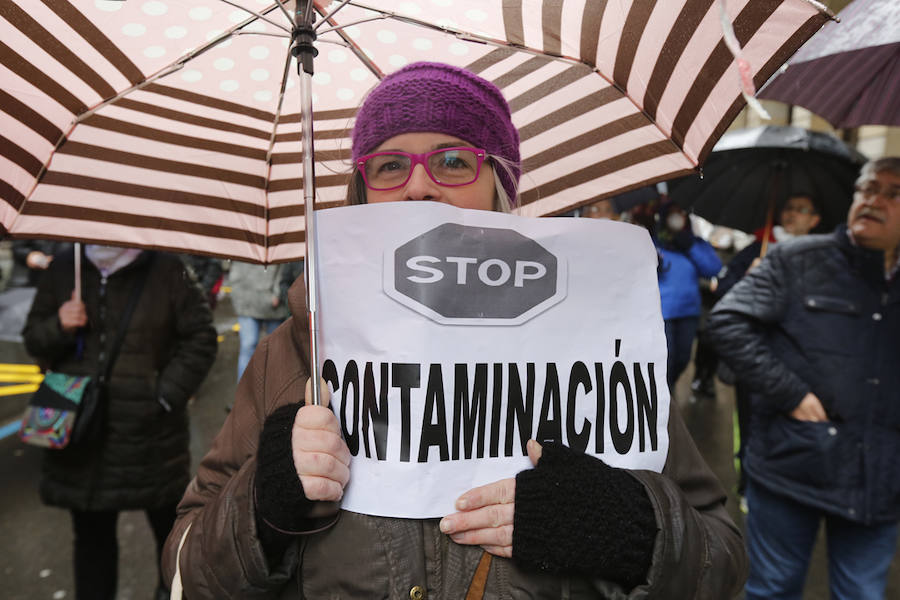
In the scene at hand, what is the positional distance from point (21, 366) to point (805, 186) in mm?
9008

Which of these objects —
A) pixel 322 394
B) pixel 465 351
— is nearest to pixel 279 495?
pixel 322 394

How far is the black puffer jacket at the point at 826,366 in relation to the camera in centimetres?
220

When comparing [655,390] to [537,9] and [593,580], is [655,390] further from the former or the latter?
[537,9]

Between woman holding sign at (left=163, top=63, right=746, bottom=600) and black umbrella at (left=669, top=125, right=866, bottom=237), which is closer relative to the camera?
woman holding sign at (left=163, top=63, right=746, bottom=600)

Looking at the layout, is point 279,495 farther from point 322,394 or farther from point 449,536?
point 449,536

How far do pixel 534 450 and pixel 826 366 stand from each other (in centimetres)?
177

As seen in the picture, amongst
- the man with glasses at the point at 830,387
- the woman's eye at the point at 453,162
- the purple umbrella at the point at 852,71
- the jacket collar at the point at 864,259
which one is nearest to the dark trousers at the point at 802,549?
the man with glasses at the point at 830,387

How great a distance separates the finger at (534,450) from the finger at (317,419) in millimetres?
375

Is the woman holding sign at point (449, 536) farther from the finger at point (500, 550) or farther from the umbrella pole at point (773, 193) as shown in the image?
the umbrella pole at point (773, 193)

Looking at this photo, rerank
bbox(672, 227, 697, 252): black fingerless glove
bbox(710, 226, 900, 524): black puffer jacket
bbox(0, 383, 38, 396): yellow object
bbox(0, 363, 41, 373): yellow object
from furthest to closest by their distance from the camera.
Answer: bbox(0, 363, 41, 373): yellow object < bbox(0, 383, 38, 396): yellow object < bbox(672, 227, 697, 252): black fingerless glove < bbox(710, 226, 900, 524): black puffer jacket

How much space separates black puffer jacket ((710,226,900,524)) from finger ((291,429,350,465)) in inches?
77.7

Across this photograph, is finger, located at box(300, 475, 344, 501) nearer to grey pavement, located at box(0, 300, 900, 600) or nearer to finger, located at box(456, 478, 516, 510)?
finger, located at box(456, 478, 516, 510)

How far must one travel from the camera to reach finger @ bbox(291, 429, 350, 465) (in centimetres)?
105

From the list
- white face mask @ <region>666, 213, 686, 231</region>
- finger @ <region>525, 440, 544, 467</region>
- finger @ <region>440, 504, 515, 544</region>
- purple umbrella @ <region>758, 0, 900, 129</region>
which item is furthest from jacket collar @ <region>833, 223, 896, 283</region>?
white face mask @ <region>666, 213, 686, 231</region>
